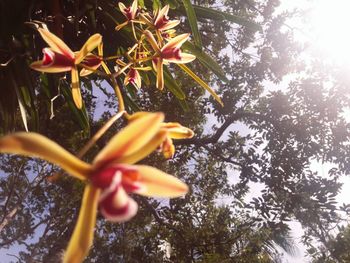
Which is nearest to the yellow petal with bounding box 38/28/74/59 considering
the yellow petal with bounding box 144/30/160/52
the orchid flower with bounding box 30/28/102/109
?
the orchid flower with bounding box 30/28/102/109

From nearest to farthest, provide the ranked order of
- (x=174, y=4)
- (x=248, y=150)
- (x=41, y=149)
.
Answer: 1. (x=41, y=149)
2. (x=174, y=4)
3. (x=248, y=150)

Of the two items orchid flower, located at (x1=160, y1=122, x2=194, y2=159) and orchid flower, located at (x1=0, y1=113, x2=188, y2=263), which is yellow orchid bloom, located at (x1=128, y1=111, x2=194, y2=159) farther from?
orchid flower, located at (x1=0, y1=113, x2=188, y2=263)

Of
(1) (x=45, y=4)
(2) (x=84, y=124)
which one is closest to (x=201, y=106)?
(2) (x=84, y=124)

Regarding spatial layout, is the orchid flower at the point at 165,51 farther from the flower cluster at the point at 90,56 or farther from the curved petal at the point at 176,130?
the curved petal at the point at 176,130

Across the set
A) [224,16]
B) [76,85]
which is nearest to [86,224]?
[76,85]

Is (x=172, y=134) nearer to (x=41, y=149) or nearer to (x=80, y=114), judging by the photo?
(x=41, y=149)

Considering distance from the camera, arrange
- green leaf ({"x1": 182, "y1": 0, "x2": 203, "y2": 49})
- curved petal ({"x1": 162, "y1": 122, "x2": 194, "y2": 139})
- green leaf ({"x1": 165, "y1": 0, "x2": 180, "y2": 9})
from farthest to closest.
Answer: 1. green leaf ({"x1": 165, "y1": 0, "x2": 180, "y2": 9})
2. green leaf ({"x1": 182, "y1": 0, "x2": 203, "y2": 49})
3. curved petal ({"x1": 162, "y1": 122, "x2": 194, "y2": 139})

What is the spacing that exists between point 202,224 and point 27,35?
3851mm

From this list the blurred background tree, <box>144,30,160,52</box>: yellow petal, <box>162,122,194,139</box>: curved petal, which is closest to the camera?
<box>162,122,194,139</box>: curved petal

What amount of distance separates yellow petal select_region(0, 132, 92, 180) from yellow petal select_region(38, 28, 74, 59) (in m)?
0.38

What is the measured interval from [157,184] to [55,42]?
0.43m

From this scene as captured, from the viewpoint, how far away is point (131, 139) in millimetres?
369

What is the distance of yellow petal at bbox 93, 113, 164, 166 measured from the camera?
1.18 feet

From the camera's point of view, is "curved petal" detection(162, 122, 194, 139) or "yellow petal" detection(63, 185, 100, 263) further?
"curved petal" detection(162, 122, 194, 139)
